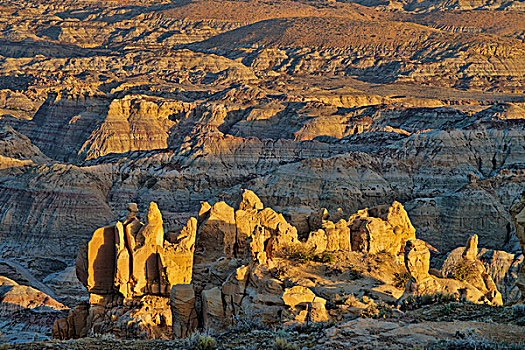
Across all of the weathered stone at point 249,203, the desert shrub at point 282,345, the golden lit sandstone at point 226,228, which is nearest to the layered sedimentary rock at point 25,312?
the golden lit sandstone at point 226,228

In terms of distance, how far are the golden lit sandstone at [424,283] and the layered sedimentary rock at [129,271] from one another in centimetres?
740

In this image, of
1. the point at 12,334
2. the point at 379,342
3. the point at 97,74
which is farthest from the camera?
the point at 97,74

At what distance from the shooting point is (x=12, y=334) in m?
35.0

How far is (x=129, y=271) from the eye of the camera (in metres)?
28.7

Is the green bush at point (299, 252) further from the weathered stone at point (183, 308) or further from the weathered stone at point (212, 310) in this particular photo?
the weathered stone at point (183, 308)

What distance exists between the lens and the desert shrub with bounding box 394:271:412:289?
27391 millimetres

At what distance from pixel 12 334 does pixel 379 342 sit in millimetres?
21925

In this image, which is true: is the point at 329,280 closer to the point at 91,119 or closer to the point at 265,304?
Answer: the point at 265,304

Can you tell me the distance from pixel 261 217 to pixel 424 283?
444 inches

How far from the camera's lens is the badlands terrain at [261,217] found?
928 inches

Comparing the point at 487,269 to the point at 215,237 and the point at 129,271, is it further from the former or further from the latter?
the point at 129,271

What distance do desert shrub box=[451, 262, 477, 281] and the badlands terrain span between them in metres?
0.24

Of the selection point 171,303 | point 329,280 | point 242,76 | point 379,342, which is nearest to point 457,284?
point 329,280

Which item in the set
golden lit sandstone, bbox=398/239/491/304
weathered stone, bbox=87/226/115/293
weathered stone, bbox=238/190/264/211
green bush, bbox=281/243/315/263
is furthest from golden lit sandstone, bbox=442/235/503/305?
weathered stone, bbox=87/226/115/293
